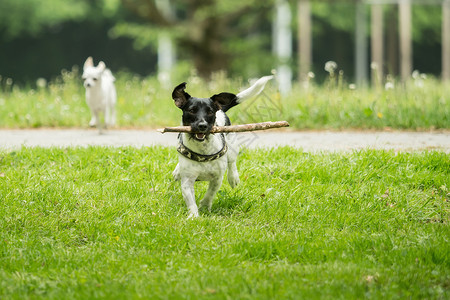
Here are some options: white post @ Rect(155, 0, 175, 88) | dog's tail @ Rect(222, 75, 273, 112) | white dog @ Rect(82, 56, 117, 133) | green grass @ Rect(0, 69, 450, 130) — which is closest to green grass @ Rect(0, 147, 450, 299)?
dog's tail @ Rect(222, 75, 273, 112)

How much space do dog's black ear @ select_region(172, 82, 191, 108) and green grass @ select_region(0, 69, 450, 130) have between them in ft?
14.1

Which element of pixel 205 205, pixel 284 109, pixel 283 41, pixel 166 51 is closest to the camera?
pixel 205 205

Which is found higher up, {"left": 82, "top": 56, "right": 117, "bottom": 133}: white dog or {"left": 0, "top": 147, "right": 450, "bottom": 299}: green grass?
{"left": 82, "top": 56, "right": 117, "bottom": 133}: white dog

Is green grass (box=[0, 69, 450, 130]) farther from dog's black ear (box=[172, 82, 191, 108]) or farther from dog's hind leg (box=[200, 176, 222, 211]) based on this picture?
dog's black ear (box=[172, 82, 191, 108])

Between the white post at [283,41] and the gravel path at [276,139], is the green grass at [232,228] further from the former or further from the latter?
the white post at [283,41]

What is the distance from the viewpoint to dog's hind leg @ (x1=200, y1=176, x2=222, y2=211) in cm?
509

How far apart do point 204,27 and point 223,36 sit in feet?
3.24

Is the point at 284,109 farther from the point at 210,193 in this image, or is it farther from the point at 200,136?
the point at 200,136

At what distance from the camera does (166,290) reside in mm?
3697

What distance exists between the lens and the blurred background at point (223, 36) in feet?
57.4

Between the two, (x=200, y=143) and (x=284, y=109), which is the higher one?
(x=284, y=109)

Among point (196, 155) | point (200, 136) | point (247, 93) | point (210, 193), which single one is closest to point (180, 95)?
point (200, 136)

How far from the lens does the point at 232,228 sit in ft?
16.2

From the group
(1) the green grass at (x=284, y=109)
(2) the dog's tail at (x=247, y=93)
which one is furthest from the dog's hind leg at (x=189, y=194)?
(1) the green grass at (x=284, y=109)
